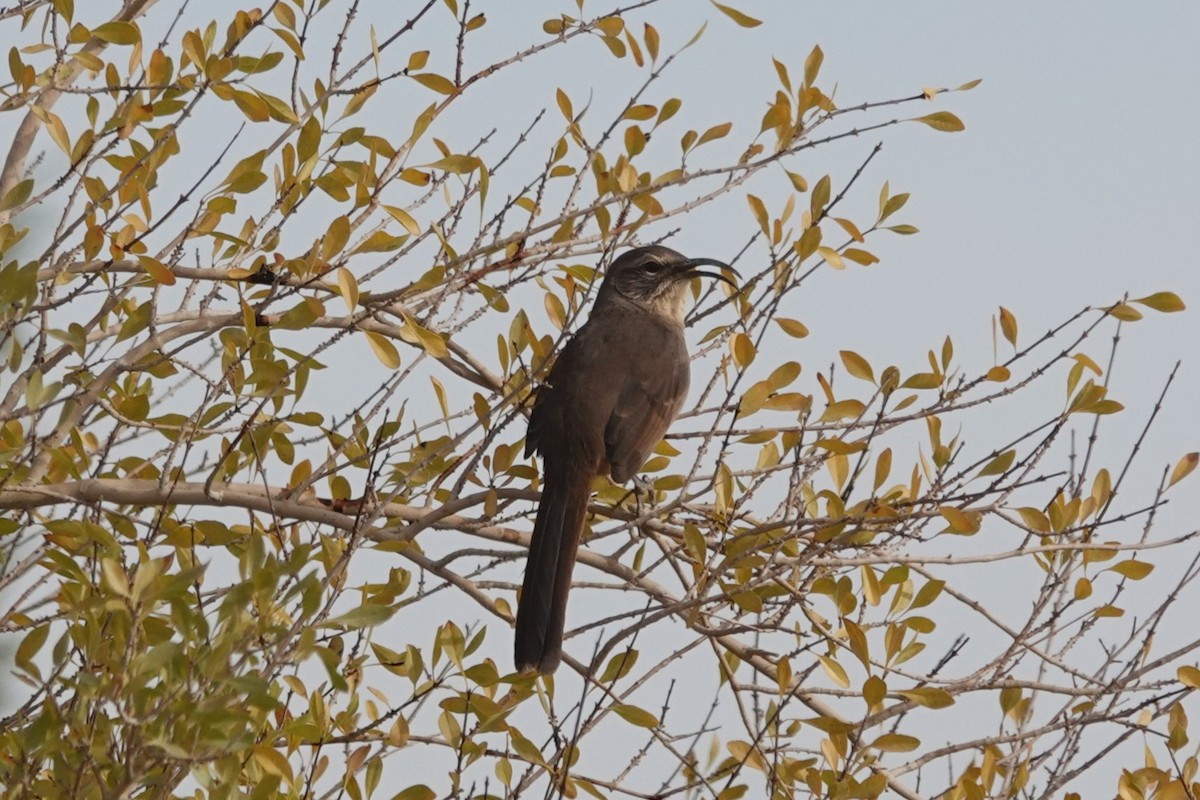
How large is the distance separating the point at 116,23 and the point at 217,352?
4.78 ft

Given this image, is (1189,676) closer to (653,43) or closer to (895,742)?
(895,742)

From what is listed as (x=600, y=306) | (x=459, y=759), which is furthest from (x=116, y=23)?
(x=600, y=306)

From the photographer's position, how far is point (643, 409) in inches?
239

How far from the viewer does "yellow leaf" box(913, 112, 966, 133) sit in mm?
4852

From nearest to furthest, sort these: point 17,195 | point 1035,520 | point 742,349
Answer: point 17,195 < point 742,349 < point 1035,520

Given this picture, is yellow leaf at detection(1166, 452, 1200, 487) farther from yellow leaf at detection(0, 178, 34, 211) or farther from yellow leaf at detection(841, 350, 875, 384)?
yellow leaf at detection(0, 178, 34, 211)

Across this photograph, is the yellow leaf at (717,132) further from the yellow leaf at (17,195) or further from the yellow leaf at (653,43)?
the yellow leaf at (17,195)

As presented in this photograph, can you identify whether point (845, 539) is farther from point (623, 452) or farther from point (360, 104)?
point (360, 104)

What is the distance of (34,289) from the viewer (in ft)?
12.5

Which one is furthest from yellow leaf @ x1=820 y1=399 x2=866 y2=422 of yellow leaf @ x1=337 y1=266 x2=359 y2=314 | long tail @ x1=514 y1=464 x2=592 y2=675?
yellow leaf @ x1=337 y1=266 x2=359 y2=314

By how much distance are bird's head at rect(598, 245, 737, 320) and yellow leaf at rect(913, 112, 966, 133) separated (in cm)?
243

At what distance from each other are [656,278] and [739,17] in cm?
253

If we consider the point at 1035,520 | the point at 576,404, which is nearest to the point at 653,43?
the point at 576,404

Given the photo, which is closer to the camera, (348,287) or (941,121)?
(348,287)
